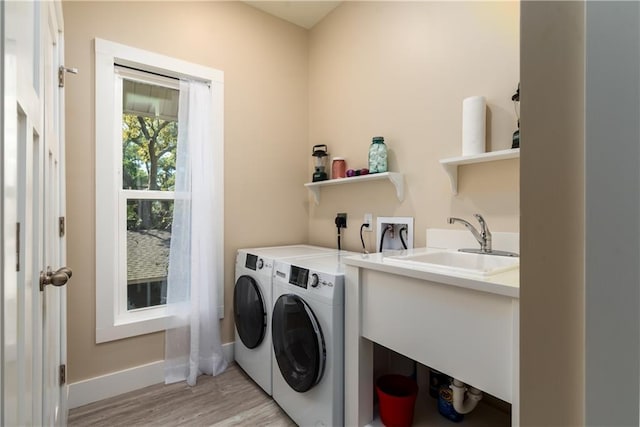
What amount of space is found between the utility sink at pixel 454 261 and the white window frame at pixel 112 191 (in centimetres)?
174

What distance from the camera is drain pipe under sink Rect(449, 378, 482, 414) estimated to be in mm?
1357

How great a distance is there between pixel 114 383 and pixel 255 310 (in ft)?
3.28

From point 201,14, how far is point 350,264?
2167 mm

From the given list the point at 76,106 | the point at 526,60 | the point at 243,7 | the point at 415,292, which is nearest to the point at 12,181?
the point at 526,60

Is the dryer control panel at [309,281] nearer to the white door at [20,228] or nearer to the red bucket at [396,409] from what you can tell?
the red bucket at [396,409]

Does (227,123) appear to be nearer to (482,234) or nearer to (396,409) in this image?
(482,234)

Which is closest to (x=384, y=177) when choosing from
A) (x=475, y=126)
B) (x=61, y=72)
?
(x=475, y=126)

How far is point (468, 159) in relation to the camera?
1.59m

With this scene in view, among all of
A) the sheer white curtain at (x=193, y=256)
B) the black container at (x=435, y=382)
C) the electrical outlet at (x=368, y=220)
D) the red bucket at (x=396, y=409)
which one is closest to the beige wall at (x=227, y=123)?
the sheer white curtain at (x=193, y=256)

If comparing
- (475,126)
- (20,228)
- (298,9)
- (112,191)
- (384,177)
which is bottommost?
(20,228)

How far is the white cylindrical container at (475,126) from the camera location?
1592 mm

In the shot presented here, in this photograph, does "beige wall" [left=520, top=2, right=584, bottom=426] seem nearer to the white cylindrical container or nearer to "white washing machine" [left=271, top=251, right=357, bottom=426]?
"white washing machine" [left=271, top=251, right=357, bottom=426]

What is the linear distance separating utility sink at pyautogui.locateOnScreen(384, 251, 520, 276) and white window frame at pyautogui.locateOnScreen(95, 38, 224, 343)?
1.74 meters

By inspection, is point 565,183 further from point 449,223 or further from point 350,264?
point 449,223
